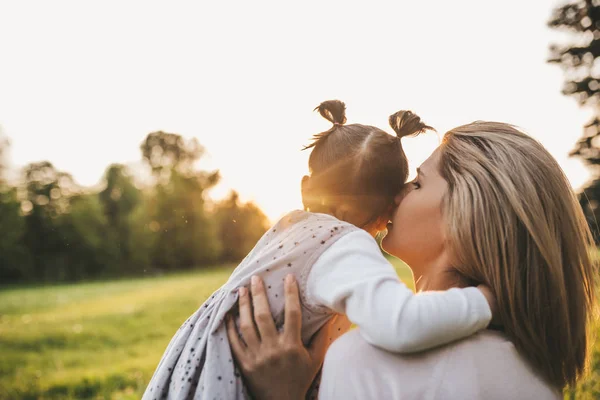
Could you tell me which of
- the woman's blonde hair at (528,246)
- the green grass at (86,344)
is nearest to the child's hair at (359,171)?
the woman's blonde hair at (528,246)

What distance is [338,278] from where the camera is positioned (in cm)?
158

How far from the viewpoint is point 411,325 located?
1.34m

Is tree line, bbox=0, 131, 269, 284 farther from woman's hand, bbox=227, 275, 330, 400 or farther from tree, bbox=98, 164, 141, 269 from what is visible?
woman's hand, bbox=227, 275, 330, 400

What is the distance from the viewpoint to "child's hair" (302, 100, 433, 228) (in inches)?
82.6

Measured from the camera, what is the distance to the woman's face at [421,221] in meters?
1.67

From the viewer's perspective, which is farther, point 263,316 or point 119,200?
point 119,200

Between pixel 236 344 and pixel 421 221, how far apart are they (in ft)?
2.44

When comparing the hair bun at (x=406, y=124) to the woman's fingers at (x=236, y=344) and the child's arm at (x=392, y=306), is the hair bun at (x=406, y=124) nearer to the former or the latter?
the child's arm at (x=392, y=306)

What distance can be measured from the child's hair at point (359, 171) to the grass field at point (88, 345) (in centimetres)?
295

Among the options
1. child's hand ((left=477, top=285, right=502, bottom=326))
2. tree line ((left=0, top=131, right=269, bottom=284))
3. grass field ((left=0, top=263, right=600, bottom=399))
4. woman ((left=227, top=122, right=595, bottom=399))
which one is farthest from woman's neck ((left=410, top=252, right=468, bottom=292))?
tree line ((left=0, top=131, right=269, bottom=284))

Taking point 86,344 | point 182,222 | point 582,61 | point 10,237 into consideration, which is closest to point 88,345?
point 86,344

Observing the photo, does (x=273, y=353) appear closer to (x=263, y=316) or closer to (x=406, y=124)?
(x=263, y=316)

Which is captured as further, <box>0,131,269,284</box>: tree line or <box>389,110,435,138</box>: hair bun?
<box>0,131,269,284</box>: tree line

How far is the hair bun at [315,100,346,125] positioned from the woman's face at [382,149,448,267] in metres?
0.56
